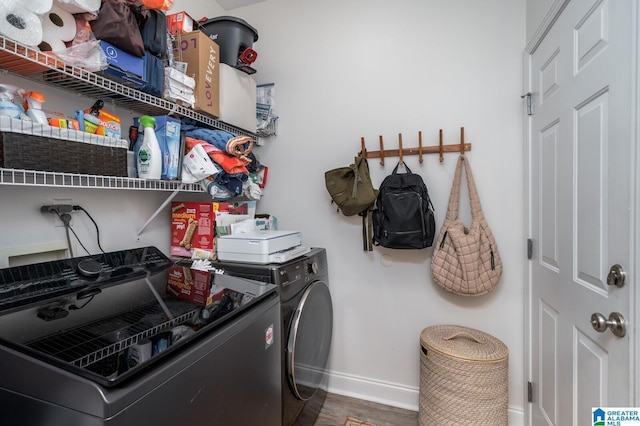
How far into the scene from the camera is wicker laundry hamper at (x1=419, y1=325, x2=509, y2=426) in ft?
4.76

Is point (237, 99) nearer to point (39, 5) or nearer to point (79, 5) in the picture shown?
point (79, 5)

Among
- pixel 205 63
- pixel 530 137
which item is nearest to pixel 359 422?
pixel 530 137

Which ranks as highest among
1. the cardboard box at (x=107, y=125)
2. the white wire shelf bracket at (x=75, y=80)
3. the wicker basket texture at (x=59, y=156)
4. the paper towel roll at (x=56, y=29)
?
the paper towel roll at (x=56, y=29)

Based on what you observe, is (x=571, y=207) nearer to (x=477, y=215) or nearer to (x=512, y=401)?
(x=477, y=215)

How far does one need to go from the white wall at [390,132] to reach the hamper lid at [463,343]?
121 millimetres

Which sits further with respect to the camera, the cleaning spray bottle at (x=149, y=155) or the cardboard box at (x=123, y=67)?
the cleaning spray bottle at (x=149, y=155)

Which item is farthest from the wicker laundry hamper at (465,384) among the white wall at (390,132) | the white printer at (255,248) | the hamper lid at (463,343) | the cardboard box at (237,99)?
the cardboard box at (237,99)

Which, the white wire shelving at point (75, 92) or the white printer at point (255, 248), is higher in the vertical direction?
the white wire shelving at point (75, 92)

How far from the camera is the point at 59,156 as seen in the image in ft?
3.14

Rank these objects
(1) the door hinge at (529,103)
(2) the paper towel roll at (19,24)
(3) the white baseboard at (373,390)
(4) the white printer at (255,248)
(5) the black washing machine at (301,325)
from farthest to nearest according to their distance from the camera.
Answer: (3) the white baseboard at (373,390) < (1) the door hinge at (529,103) < (4) the white printer at (255,248) < (5) the black washing machine at (301,325) < (2) the paper towel roll at (19,24)

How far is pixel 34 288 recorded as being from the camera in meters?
1.00

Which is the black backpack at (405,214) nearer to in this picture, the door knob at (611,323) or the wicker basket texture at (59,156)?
the door knob at (611,323)

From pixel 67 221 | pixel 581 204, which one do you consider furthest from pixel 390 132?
pixel 67 221

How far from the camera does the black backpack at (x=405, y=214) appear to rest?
171cm
